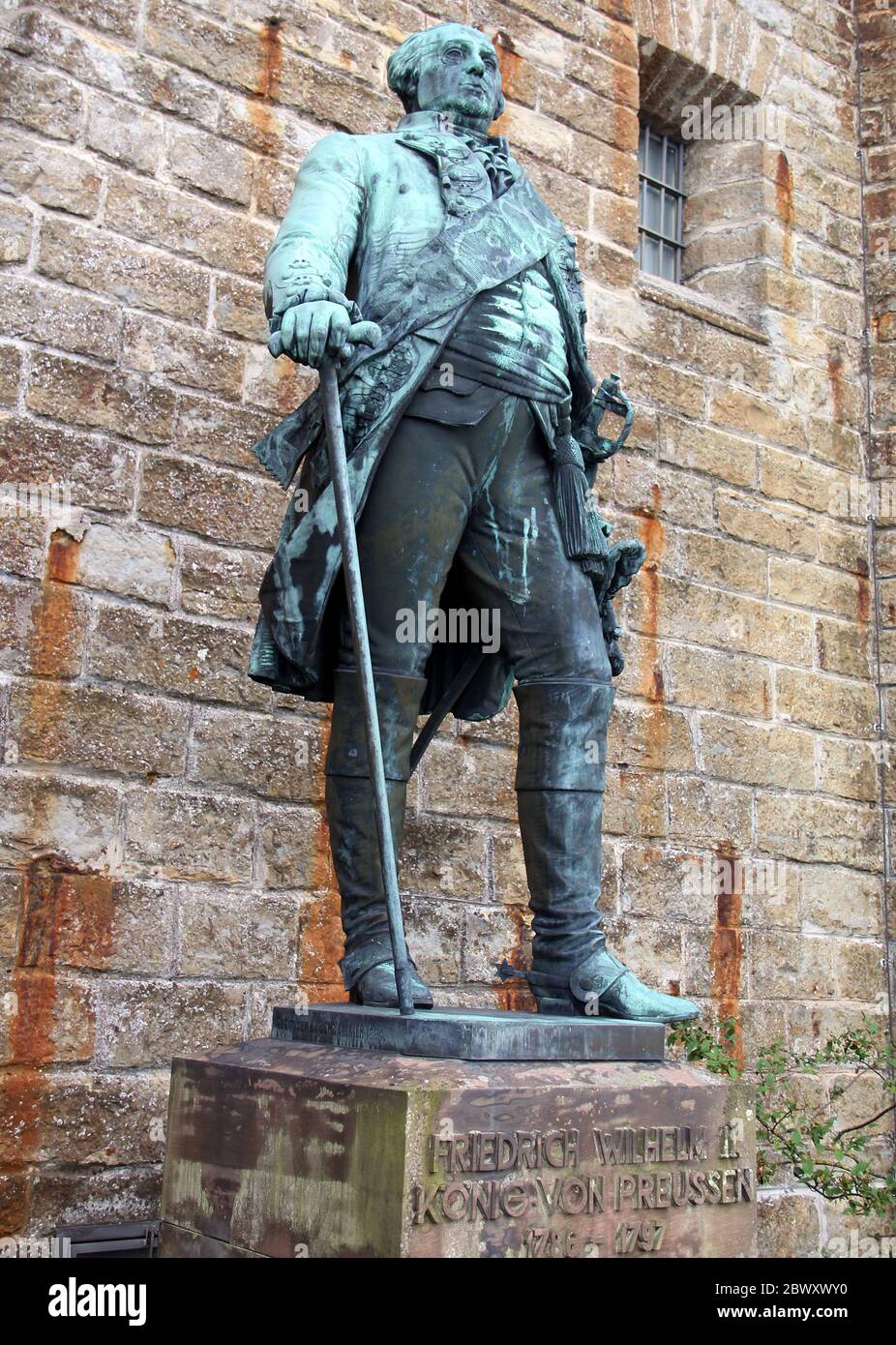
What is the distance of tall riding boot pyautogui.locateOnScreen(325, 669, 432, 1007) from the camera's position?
3158 mm

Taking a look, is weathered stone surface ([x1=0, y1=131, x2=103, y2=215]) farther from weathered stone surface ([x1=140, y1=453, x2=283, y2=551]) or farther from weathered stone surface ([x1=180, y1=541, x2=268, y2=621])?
weathered stone surface ([x1=180, y1=541, x2=268, y2=621])

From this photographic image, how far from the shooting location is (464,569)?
11.2ft

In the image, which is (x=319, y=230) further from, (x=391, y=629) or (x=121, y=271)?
(x=121, y=271)

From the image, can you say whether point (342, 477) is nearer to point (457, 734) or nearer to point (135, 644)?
point (135, 644)

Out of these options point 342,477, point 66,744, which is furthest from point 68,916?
point 342,477

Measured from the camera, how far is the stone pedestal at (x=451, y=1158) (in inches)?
101

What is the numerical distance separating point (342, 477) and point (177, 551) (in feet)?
6.05

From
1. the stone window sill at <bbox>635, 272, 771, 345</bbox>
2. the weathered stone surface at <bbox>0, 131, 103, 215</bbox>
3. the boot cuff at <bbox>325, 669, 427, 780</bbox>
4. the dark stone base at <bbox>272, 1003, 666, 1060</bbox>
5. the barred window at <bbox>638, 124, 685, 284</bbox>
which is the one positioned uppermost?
the barred window at <bbox>638, 124, 685, 284</bbox>

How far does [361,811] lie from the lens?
3.19 metres

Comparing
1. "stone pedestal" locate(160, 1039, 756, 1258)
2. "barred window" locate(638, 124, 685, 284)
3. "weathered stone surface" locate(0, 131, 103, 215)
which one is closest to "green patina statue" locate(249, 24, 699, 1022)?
"stone pedestal" locate(160, 1039, 756, 1258)

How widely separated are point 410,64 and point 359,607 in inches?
57.9

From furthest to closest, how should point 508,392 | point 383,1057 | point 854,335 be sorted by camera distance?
point 854,335, point 508,392, point 383,1057

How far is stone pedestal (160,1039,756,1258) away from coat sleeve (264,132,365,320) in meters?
1.56

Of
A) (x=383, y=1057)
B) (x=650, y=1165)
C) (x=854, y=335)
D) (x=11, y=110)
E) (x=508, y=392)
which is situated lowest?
(x=650, y=1165)
